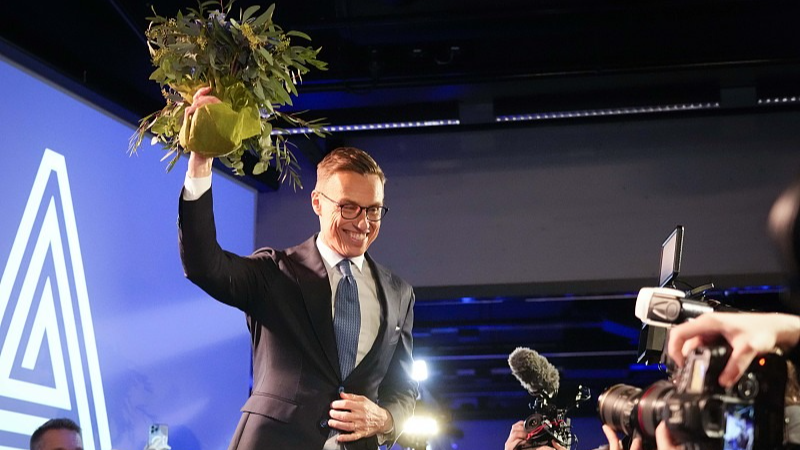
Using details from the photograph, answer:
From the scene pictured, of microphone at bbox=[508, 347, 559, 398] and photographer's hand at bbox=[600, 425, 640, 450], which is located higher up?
microphone at bbox=[508, 347, 559, 398]

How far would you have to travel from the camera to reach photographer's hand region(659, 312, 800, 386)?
1232 mm

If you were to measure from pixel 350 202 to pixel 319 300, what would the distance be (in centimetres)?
33

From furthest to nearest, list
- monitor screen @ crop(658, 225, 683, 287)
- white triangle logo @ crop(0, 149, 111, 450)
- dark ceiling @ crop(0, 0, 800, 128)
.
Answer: dark ceiling @ crop(0, 0, 800, 128) < white triangle logo @ crop(0, 149, 111, 450) < monitor screen @ crop(658, 225, 683, 287)

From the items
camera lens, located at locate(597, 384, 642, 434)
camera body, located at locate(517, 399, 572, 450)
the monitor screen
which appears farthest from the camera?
camera body, located at locate(517, 399, 572, 450)

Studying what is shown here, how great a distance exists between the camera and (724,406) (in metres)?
1.23

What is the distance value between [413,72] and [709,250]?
2.65 meters

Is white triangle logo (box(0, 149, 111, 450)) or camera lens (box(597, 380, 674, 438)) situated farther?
white triangle logo (box(0, 149, 111, 450))

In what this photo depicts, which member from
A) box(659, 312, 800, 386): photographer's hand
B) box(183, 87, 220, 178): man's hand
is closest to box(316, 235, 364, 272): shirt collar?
box(183, 87, 220, 178): man's hand

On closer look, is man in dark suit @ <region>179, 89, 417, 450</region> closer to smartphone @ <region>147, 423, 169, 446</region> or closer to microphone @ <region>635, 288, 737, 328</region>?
microphone @ <region>635, 288, 737, 328</region>

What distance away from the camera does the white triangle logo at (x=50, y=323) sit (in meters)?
3.64

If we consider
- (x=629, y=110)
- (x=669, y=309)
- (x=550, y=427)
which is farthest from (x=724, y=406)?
(x=629, y=110)

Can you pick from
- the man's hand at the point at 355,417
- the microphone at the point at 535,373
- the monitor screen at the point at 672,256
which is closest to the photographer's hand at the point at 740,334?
the man's hand at the point at 355,417

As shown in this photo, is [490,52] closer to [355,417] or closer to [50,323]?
[50,323]

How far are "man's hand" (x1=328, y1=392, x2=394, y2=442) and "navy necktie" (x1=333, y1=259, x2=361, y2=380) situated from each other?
0.09 meters
